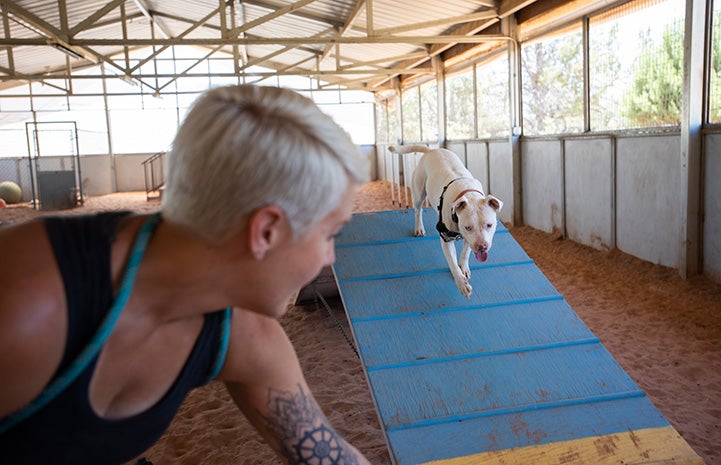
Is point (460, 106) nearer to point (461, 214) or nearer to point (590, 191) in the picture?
point (590, 191)

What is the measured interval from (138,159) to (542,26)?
57.1 feet

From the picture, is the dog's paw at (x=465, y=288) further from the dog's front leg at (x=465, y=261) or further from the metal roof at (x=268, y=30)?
the metal roof at (x=268, y=30)

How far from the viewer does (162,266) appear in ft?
2.85

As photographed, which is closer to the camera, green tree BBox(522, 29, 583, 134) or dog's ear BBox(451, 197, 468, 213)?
dog's ear BBox(451, 197, 468, 213)

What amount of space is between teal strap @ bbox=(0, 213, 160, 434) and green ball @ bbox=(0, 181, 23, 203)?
21615 mm

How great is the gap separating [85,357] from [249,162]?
35cm

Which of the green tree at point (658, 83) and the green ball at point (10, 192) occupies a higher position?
the green tree at point (658, 83)

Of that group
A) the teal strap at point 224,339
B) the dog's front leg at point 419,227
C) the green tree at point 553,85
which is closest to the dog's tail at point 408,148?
the dog's front leg at point 419,227

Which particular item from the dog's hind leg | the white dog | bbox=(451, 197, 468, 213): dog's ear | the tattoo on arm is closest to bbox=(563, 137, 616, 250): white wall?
the dog's hind leg

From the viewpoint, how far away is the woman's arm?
43.9 inches

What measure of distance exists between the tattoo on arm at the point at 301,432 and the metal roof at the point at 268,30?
7.96 meters

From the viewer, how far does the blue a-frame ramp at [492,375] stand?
297 cm

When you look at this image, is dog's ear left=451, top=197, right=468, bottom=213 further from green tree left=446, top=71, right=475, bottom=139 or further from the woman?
green tree left=446, top=71, right=475, bottom=139

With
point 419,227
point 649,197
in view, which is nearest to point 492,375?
point 419,227
